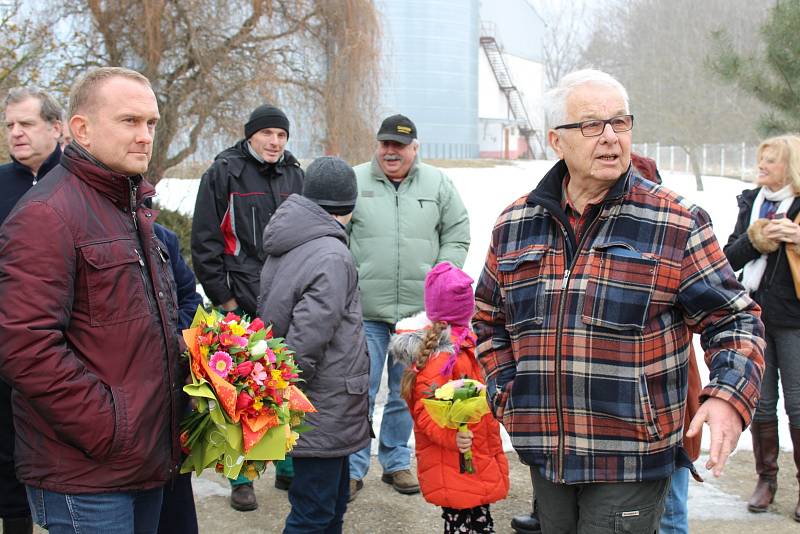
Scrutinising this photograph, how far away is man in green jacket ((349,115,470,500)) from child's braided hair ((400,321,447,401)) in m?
1.11

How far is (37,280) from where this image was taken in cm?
235

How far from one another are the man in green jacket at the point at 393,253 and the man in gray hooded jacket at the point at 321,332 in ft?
4.65

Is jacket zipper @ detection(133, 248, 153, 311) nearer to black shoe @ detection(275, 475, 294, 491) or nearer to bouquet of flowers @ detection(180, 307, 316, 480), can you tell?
bouquet of flowers @ detection(180, 307, 316, 480)

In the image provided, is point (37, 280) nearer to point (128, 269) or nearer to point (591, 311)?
point (128, 269)

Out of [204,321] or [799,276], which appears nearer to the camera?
[204,321]

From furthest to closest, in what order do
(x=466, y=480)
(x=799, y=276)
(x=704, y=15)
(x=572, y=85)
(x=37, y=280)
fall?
1. (x=704, y=15)
2. (x=799, y=276)
3. (x=466, y=480)
4. (x=572, y=85)
5. (x=37, y=280)

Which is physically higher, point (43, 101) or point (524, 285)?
point (43, 101)

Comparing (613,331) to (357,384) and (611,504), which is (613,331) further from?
(357,384)

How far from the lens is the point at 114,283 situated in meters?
2.54

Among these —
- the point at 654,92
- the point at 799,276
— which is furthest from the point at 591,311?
the point at 654,92

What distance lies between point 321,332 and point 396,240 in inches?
74.7

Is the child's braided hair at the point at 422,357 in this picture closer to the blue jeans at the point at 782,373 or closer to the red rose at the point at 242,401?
the red rose at the point at 242,401

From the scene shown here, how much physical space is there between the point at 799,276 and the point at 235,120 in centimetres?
739

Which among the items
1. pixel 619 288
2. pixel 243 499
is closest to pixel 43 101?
pixel 243 499
